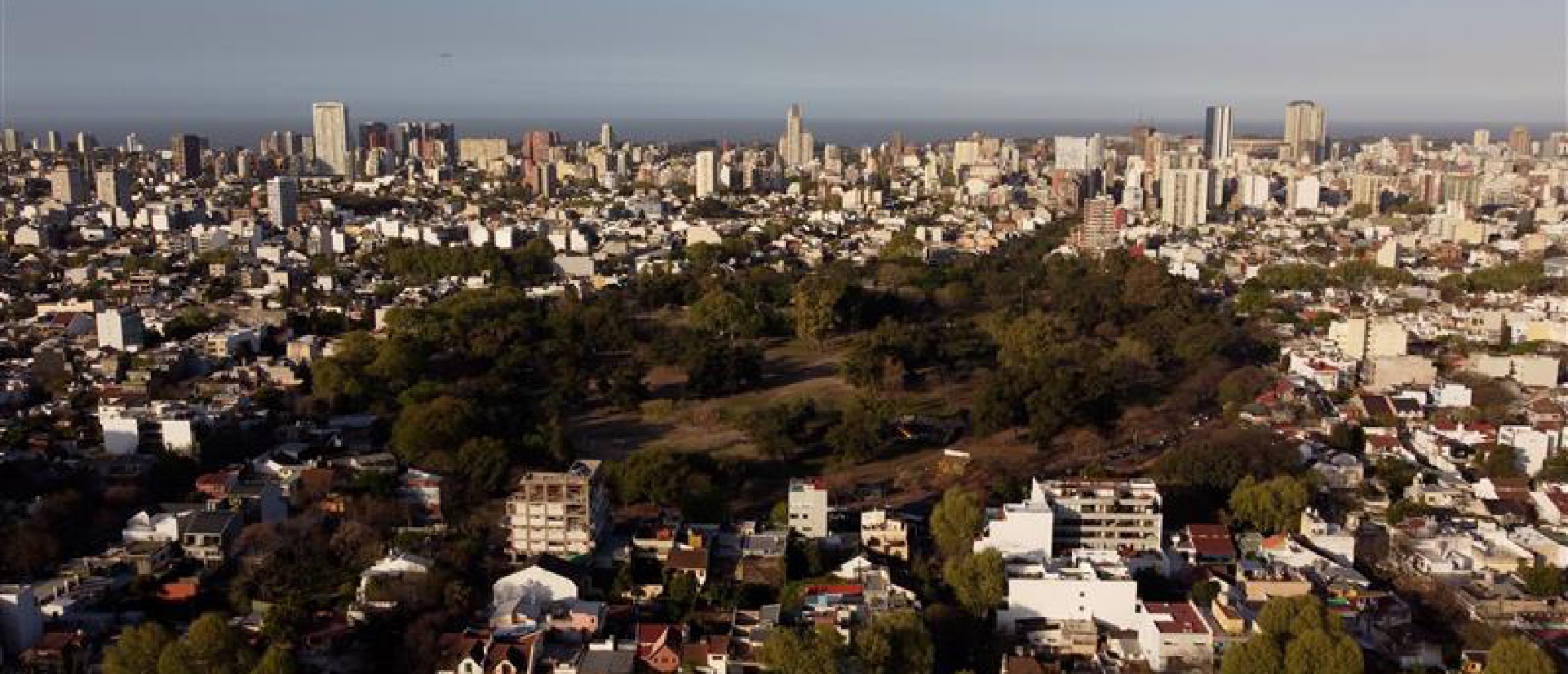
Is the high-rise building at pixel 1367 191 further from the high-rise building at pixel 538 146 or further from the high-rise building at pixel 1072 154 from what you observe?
the high-rise building at pixel 538 146

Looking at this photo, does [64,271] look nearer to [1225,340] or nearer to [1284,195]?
[1225,340]

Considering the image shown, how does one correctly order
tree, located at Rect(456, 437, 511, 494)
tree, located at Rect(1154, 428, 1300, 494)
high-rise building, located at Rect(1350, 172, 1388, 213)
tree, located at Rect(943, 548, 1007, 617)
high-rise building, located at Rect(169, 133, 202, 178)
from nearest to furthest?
tree, located at Rect(943, 548, 1007, 617)
tree, located at Rect(1154, 428, 1300, 494)
tree, located at Rect(456, 437, 511, 494)
high-rise building, located at Rect(1350, 172, 1388, 213)
high-rise building, located at Rect(169, 133, 202, 178)

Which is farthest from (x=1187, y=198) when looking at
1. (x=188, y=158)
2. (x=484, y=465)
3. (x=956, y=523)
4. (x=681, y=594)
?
(x=188, y=158)

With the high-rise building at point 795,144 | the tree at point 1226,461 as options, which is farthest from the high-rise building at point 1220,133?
the tree at point 1226,461

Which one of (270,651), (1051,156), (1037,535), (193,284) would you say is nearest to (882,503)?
(1037,535)

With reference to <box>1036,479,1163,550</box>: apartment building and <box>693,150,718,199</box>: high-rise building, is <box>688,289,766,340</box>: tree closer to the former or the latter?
<box>1036,479,1163,550</box>: apartment building

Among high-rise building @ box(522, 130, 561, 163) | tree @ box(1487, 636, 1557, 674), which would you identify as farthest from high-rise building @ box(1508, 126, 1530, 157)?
tree @ box(1487, 636, 1557, 674)
